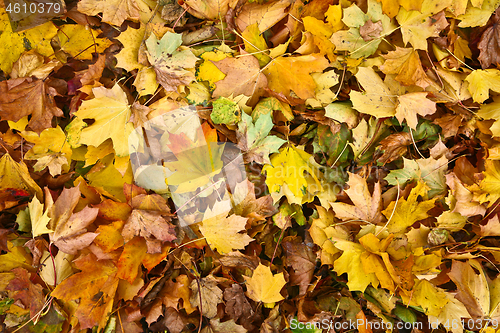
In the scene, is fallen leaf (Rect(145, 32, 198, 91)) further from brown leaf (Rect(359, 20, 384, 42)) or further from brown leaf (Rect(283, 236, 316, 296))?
brown leaf (Rect(283, 236, 316, 296))

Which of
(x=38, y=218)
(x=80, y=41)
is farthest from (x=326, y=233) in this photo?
(x=80, y=41)

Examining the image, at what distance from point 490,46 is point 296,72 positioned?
2.20 ft

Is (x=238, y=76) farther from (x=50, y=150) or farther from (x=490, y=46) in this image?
(x=490, y=46)

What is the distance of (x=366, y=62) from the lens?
1.01m

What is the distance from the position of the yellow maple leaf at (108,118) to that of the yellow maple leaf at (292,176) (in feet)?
1.57

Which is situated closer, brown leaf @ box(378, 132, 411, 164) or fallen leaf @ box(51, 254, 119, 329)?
fallen leaf @ box(51, 254, 119, 329)

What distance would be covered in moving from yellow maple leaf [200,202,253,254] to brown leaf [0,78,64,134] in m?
0.61

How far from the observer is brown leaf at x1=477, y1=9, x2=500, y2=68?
39.9 inches

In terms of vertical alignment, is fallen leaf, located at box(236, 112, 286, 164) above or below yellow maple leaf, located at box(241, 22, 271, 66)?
below

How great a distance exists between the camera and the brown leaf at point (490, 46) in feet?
3.33

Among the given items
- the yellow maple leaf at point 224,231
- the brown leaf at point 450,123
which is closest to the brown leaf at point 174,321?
the yellow maple leaf at point 224,231

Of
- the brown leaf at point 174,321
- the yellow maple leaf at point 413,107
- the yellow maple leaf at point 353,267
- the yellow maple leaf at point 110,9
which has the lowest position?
the brown leaf at point 174,321

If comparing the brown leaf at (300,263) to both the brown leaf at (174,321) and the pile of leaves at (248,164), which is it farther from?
the brown leaf at (174,321)

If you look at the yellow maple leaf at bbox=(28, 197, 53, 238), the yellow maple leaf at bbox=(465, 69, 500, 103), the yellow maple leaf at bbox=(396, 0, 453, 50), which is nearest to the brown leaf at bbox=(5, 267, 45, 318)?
the yellow maple leaf at bbox=(28, 197, 53, 238)
